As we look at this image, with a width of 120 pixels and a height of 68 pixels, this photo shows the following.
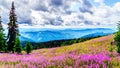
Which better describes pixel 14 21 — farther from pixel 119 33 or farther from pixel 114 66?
pixel 114 66

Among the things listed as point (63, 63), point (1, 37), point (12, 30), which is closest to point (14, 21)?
point (12, 30)

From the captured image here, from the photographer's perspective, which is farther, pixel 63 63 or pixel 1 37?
pixel 1 37

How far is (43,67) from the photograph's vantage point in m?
10.4

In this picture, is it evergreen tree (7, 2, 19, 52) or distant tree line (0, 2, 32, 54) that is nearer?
distant tree line (0, 2, 32, 54)

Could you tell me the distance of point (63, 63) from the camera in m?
11.0

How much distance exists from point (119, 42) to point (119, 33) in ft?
2.65

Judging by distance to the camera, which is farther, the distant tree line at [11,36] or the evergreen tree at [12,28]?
the evergreen tree at [12,28]

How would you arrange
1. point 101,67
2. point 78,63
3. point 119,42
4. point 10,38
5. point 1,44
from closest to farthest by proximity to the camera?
point 101,67
point 78,63
point 119,42
point 1,44
point 10,38

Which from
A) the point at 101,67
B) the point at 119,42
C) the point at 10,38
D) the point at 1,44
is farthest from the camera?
the point at 10,38

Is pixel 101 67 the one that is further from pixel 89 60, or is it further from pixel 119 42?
pixel 119 42

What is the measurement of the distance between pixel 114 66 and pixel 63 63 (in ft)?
6.90

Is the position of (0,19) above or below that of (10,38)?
above

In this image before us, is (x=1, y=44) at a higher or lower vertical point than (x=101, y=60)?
lower

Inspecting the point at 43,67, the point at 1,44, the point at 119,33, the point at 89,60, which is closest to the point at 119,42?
the point at 119,33
